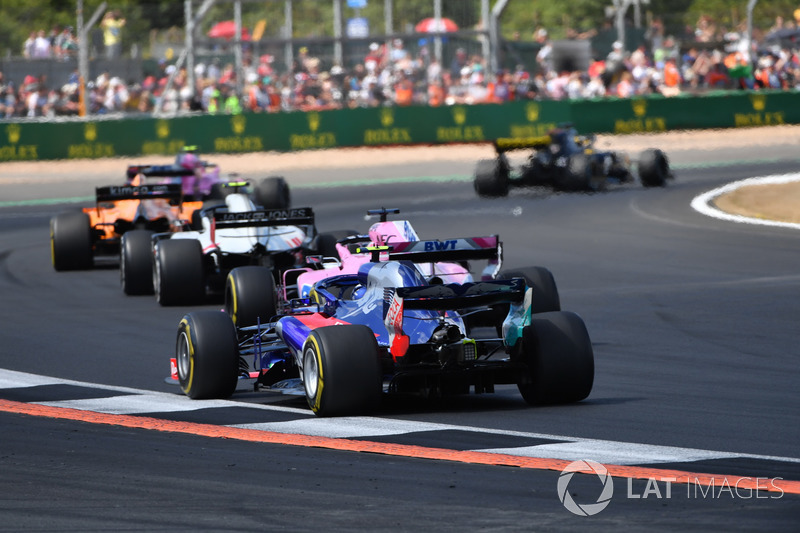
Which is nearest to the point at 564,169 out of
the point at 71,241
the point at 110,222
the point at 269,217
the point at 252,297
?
the point at 110,222

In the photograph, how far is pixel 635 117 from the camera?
3631 centimetres

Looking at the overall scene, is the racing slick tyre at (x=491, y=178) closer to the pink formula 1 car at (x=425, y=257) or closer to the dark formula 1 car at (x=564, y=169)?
the dark formula 1 car at (x=564, y=169)

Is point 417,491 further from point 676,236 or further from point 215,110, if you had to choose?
point 215,110

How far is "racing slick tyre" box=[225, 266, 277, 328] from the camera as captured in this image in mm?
12367

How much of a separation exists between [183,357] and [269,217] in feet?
18.2

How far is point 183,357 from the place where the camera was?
9984mm

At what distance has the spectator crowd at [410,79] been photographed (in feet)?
117

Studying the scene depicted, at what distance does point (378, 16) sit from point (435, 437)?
96.8 ft

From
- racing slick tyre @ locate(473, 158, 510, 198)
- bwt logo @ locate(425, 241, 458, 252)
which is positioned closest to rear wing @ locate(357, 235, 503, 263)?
bwt logo @ locate(425, 241, 458, 252)

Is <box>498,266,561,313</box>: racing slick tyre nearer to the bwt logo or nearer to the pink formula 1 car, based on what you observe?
the pink formula 1 car

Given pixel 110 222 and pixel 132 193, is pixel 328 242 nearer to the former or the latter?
Result: pixel 132 193

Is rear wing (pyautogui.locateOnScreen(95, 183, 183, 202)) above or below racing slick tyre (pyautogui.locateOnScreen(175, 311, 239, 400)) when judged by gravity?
above

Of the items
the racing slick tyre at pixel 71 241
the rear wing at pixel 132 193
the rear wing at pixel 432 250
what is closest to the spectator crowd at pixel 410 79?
the racing slick tyre at pixel 71 241

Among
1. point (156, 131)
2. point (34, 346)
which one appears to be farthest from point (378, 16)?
point (34, 346)
